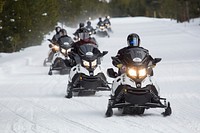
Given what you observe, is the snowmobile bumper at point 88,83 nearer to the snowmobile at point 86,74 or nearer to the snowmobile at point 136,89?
the snowmobile at point 86,74

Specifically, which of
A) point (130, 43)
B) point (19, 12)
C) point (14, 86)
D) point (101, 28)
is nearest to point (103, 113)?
point (130, 43)

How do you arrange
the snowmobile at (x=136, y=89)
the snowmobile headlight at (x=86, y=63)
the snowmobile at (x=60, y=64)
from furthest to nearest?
1. the snowmobile at (x=60, y=64)
2. the snowmobile headlight at (x=86, y=63)
3. the snowmobile at (x=136, y=89)

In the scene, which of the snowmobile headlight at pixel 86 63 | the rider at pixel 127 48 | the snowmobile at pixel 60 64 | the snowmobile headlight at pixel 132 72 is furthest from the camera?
the snowmobile at pixel 60 64

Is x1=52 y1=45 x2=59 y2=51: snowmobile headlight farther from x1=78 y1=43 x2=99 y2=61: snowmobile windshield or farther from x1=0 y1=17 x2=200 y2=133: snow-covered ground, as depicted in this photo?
x1=78 y1=43 x2=99 y2=61: snowmobile windshield

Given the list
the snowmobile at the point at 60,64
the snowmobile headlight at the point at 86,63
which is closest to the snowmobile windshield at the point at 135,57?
the snowmobile headlight at the point at 86,63

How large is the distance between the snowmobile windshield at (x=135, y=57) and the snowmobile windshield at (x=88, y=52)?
3222 mm

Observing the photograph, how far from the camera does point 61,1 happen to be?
58.5 meters

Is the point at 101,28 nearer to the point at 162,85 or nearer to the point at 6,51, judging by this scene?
the point at 6,51

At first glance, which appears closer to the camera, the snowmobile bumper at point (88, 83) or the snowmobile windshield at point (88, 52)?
the snowmobile bumper at point (88, 83)

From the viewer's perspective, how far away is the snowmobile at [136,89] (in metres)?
9.75

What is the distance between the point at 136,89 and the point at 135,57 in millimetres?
661

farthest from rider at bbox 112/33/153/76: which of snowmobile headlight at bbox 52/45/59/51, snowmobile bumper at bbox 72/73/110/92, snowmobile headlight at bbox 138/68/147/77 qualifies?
snowmobile headlight at bbox 52/45/59/51

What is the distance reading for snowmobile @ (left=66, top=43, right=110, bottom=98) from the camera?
42.9 feet

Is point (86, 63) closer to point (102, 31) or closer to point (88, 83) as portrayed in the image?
point (88, 83)
